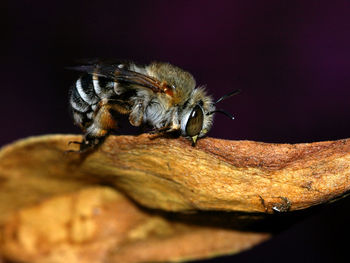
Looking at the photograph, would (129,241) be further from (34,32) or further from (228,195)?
(34,32)

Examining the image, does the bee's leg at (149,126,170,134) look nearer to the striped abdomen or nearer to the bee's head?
the bee's head

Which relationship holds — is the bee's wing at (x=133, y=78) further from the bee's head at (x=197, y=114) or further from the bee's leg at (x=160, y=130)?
the bee's leg at (x=160, y=130)

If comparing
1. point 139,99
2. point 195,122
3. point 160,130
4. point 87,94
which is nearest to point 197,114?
point 195,122

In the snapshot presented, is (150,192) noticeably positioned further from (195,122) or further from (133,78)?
(133,78)

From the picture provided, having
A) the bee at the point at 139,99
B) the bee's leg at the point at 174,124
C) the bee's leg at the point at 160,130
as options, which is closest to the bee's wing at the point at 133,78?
the bee at the point at 139,99

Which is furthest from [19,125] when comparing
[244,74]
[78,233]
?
[244,74]
